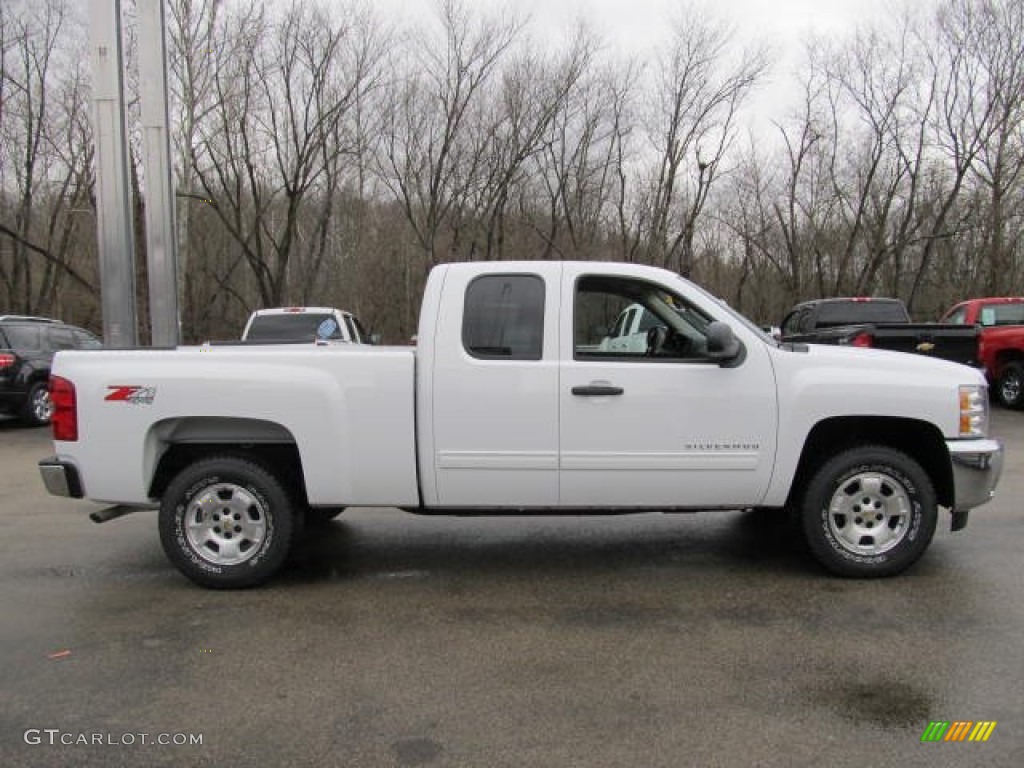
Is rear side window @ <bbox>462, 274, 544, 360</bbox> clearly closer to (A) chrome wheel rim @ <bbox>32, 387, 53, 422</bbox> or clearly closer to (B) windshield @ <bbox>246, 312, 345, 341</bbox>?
(B) windshield @ <bbox>246, 312, 345, 341</bbox>

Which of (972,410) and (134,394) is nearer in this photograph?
(134,394)

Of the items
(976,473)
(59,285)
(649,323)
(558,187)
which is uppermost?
(558,187)

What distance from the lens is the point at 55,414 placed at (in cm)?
458

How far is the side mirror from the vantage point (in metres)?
4.37

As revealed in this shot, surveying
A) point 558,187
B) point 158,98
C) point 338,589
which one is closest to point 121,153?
point 158,98

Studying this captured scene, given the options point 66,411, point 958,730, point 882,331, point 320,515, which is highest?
point 882,331

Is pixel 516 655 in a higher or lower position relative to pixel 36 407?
lower

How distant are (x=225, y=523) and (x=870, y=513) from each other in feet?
12.9

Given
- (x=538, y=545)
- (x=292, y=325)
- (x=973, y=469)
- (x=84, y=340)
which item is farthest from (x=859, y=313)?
(x=84, y=340)

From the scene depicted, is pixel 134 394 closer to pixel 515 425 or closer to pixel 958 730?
pixel 515 425

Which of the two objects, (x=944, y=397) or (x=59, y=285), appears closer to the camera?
(x=944, y=397)

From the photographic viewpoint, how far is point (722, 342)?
437 centimetres

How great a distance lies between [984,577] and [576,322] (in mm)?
2983

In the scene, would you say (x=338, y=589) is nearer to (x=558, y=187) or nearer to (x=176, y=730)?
(x=176, y=730)
